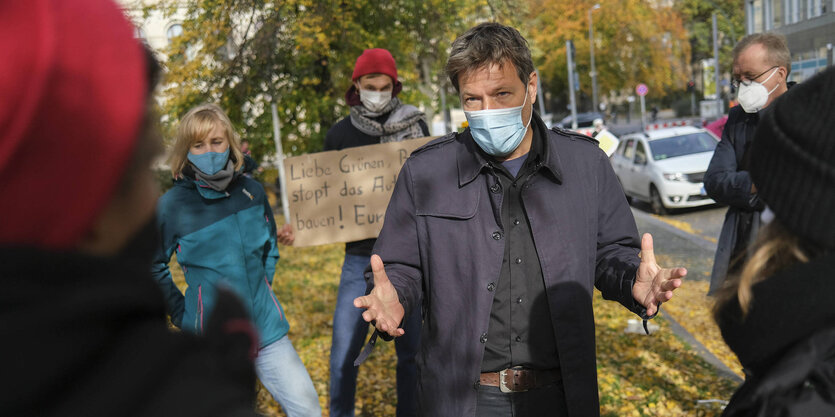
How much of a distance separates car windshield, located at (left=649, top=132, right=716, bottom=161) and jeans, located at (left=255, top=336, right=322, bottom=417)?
43.3 feet

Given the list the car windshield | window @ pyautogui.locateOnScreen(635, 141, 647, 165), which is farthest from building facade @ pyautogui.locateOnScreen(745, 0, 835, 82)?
window @ pyautogui.locateOnScreen(635, 141, 647, 165)

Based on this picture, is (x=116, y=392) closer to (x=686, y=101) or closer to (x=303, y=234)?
(x=303, y=234)

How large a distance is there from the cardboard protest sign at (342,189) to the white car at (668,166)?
31.6 ft

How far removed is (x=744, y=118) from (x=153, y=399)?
4016 mm

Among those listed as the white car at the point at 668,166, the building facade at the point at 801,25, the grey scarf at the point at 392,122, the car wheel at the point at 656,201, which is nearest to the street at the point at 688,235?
the car wheel at the point at 656,201

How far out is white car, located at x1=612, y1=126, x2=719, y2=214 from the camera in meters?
14.4

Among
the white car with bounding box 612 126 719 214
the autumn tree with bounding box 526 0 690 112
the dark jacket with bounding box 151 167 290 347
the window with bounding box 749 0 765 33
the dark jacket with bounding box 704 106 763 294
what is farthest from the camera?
the autumn tree with bounding box 526 0 690 112

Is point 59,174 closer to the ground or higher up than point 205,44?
closer to the ground

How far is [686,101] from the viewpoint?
229 ft

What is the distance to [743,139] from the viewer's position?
4.11 meters

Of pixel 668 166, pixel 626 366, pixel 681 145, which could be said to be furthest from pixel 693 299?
pixel 681 145

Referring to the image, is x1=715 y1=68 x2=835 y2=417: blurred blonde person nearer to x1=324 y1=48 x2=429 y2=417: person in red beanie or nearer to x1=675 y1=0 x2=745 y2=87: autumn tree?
x1=324 y1=48 x2=429 y2=417: person in red beanie

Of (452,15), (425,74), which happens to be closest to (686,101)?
(425,74)

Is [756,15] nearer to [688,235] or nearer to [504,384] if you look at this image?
[688,235]
